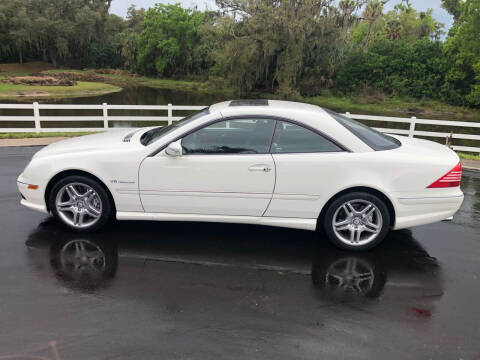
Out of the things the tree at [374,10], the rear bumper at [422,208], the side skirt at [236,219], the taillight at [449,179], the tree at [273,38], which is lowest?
the side skirt at [236,219]

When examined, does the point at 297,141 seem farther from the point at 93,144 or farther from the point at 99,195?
the point at 93,144

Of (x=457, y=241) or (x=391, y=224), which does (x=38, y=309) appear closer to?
(x=391, y=224)

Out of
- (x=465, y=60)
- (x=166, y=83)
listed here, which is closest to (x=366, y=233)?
(x=465, y=60)

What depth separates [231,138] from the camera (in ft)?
16.0

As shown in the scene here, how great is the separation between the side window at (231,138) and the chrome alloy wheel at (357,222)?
1.11 metres

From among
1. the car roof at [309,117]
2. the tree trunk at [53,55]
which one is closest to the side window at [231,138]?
the car roof at [309,117]

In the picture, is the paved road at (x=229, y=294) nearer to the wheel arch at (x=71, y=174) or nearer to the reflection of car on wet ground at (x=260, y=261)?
the reflection of car on wet ground at (x=260, y=261)

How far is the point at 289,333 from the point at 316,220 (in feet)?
5.49

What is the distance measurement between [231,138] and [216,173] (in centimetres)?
45

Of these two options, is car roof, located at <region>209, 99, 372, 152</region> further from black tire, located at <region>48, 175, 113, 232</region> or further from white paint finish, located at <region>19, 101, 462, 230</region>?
black tire, located at <region>48, 175, 113, 232</region>

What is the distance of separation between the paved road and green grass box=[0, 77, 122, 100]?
43.3m

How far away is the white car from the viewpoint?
15.5 feet

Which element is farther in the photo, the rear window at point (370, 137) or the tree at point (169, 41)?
the tree at point (169, 41)

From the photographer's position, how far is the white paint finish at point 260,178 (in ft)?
15.4
